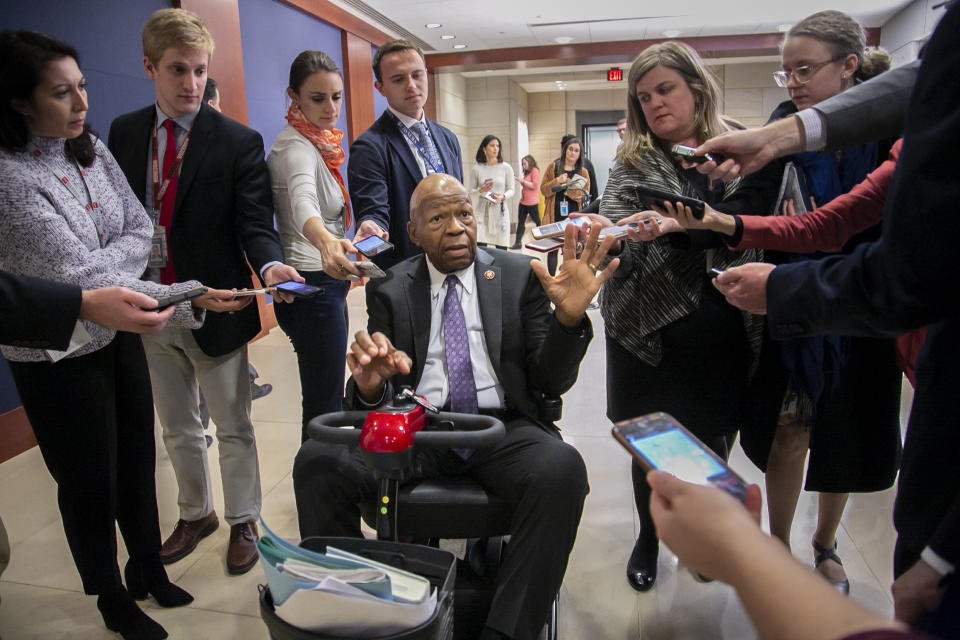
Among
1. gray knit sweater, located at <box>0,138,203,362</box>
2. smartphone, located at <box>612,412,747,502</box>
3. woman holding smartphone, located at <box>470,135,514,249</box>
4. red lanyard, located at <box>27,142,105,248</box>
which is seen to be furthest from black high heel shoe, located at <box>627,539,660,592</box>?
woman holding smartphone, located at <box>470,135,514,249</box>

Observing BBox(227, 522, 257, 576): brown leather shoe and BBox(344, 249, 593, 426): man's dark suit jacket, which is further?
BBox(227, 522, 257, 576): brown leather shoe

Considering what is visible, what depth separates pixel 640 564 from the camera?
2.13m

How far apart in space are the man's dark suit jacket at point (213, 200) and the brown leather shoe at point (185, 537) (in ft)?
2.45

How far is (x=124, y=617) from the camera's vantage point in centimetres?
186

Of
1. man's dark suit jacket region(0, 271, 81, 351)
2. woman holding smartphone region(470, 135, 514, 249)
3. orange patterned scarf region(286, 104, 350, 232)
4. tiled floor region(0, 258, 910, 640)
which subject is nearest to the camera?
man's dark suit jacket region(0, 271, 81, 351)

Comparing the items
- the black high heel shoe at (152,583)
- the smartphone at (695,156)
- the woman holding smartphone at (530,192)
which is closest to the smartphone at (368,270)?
the smartphone at (695,156)

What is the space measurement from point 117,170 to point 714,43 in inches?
416

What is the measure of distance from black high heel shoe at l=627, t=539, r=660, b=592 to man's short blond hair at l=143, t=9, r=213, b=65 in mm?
2193

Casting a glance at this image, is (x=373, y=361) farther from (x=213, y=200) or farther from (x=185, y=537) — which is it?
(x=185, y=537)

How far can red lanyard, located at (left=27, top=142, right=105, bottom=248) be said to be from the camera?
1626mm

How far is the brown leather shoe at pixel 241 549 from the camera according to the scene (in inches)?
87.5

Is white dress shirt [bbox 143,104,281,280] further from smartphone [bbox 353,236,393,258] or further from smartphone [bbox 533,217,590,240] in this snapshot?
smartphone [bbox 533,217,590,240]

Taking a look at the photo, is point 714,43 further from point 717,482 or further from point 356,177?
point 717,482

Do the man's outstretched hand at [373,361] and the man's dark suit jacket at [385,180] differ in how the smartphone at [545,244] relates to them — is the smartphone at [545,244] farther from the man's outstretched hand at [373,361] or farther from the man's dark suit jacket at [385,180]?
the man's dark suit jacket at [385,180]
